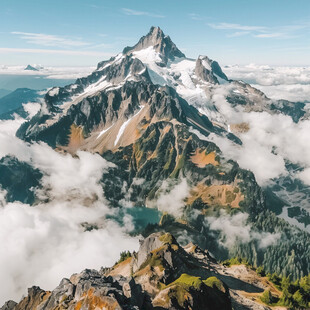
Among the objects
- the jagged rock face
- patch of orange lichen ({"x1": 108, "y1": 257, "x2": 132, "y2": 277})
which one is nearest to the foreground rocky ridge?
the jagged rock face

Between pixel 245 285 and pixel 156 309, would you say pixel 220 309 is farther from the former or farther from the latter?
pixel 245 285

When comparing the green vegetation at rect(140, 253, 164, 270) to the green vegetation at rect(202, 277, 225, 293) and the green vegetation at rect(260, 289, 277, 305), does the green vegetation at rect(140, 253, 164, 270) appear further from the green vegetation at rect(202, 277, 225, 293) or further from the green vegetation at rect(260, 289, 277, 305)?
the green vegetation at rect(260, 289, 277, 305)

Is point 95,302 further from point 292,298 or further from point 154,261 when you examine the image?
point 292,298

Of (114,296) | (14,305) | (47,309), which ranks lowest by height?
(14,305)

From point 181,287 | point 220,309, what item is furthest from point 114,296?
point 220,309

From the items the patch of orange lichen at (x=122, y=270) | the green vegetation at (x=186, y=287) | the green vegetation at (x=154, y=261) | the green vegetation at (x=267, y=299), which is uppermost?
the green vegetation at (x=186, y=287)

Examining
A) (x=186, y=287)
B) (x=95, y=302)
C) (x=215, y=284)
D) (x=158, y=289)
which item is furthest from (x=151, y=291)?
(x=95, y=302)

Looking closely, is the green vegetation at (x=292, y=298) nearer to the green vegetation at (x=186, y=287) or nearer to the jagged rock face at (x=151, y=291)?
the jagged rock face at (x=151, y=291)

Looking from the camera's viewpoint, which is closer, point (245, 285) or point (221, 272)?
point (245, 285)

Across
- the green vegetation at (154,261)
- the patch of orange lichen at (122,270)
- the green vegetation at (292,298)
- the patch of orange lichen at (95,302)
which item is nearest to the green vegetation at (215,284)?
the green vegetation at (154,261)
